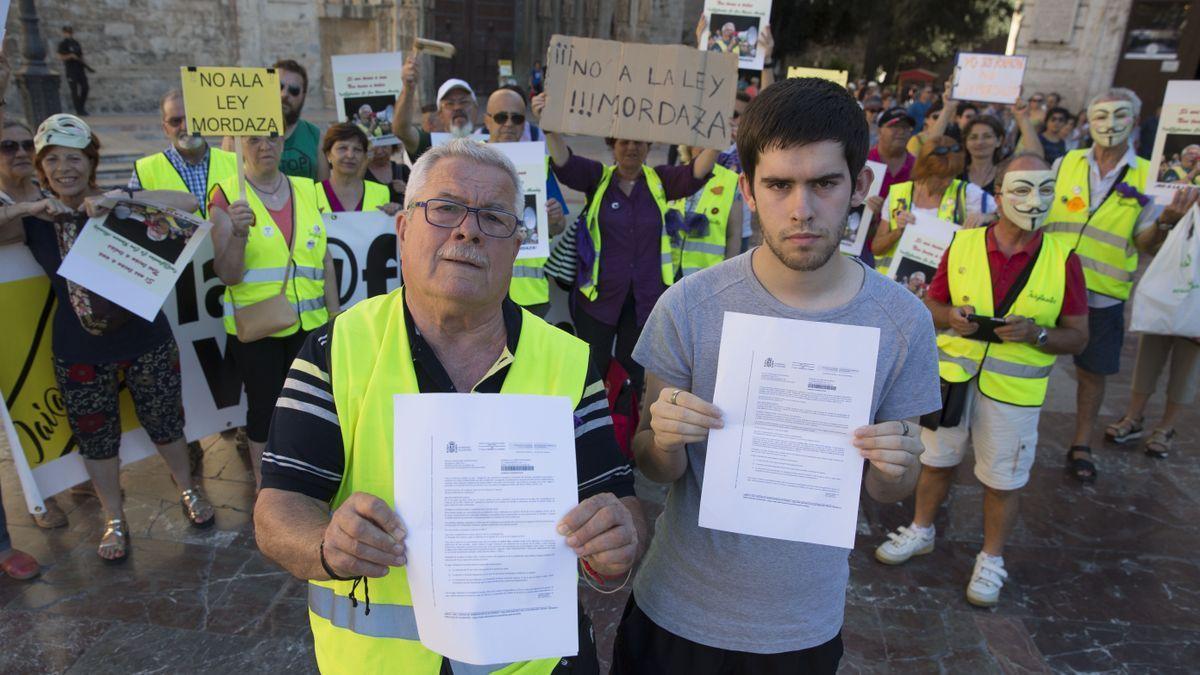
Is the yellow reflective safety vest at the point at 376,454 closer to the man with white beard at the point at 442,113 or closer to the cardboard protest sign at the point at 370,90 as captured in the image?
the man with white beard at the point at 442,113

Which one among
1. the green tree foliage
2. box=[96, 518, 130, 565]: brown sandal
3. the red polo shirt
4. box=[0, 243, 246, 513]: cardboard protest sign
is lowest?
box=[96, 518, 130, 565]: brown sandal

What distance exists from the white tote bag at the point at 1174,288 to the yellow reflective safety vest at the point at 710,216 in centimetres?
261

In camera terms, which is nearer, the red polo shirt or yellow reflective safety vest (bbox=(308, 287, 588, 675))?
yellow reflective safety vest (bbox=(308, 287, 588, 675))

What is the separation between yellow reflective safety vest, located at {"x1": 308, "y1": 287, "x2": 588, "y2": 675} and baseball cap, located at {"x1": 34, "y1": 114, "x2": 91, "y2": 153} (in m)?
2.66

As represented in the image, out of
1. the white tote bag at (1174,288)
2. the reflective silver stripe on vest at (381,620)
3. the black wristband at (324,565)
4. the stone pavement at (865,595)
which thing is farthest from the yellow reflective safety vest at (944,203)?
the black wristband at (324,565)

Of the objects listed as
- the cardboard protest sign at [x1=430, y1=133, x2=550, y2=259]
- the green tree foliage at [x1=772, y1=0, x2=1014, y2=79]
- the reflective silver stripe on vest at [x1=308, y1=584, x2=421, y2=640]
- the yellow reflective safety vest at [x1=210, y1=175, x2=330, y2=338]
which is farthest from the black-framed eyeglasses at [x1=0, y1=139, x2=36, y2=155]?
the green tree foliage at [x1=772, y1=0, x2=1014, y2=79]

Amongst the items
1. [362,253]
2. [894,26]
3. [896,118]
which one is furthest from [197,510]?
[894,26]

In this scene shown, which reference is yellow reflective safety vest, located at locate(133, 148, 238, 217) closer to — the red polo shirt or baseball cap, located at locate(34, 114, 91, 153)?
baseball cap, located at locate(34, 114, 91, 153)

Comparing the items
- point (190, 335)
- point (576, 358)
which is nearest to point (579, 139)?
point (190, 335)

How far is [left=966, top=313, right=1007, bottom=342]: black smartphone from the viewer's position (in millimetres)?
3237

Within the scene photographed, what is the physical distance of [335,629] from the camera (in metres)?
1.54

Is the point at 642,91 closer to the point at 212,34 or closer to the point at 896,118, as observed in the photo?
the point at 896,118

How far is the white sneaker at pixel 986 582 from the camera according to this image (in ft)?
11.4

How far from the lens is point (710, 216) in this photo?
16.0ft
